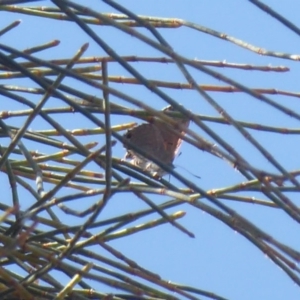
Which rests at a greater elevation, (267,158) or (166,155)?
(166,155)

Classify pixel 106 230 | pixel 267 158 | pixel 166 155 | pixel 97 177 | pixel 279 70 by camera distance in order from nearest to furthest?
pixel 267 158 < pixel 106 230 < pixel 279 70 < pixel 97 177 < pixel 166 155

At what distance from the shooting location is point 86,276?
1059 mm

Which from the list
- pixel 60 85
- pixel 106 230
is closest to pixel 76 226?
pixel 106 230

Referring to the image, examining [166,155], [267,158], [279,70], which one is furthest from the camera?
[166,155]

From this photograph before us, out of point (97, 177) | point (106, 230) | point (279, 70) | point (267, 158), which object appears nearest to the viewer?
point (267, 158)

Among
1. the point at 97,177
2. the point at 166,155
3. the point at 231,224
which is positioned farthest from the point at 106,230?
the point at 166,155

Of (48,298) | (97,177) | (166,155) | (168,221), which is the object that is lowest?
(48,298)

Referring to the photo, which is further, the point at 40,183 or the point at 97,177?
the point at 97,177

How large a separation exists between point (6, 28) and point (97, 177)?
28 centimetres

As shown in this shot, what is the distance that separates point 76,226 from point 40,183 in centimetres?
7

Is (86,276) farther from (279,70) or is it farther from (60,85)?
(279,70)

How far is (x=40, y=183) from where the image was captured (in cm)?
113

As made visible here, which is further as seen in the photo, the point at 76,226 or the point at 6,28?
the point at 6,28

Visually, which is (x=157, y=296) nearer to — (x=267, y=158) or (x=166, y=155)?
(x=267, y=158)
